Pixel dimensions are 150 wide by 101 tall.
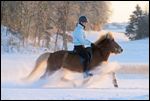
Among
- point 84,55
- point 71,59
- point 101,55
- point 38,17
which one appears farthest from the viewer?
point 38,17

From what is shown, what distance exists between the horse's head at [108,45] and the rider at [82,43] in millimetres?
428

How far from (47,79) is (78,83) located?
886mm

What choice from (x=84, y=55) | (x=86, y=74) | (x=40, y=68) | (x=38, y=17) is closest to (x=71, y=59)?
(x=84, y=55)

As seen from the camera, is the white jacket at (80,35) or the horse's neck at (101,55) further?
the horse's neck at (101,55)

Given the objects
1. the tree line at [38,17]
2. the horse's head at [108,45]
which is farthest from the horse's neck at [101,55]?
the tree line at [38,17]

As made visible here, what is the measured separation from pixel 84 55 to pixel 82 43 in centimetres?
41

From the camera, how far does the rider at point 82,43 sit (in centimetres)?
1443

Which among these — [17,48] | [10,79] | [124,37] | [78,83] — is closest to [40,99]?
[78,83]

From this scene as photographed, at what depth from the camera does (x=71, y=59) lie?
1489cm

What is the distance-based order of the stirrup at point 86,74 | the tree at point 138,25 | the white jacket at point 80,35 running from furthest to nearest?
the tree at point 138,25
the stirrup at point 86,74
the white jacket at point 80,35

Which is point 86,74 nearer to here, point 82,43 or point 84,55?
point 84,55

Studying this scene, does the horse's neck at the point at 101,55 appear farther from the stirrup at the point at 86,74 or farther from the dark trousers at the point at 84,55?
the stirrup at the point at 86,74

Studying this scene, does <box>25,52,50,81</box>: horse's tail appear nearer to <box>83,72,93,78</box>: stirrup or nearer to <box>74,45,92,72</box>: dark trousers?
<box>74,45,92,72</box>: dark trousers

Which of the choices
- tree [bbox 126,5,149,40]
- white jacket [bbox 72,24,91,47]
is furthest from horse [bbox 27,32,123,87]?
tree [bbox 126,5,149,40]
